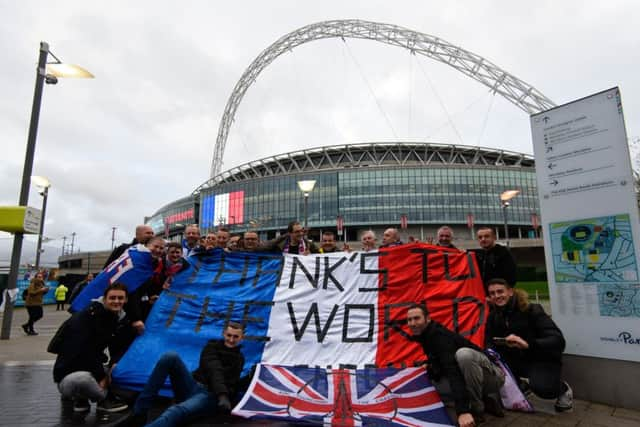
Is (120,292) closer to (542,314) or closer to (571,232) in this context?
(542,314)

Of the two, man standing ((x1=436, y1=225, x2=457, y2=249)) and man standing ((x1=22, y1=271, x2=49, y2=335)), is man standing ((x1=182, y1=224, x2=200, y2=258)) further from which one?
man standing ((x1=22, y1=271, x2=49, y2=335))

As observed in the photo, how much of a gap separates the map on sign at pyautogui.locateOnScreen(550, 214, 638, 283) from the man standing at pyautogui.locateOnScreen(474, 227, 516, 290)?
642 millimetres

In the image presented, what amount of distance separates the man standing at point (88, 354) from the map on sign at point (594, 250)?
6.37 meters

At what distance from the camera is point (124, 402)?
474 cm

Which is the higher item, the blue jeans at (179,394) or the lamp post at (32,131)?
the lamp post at (32,131)

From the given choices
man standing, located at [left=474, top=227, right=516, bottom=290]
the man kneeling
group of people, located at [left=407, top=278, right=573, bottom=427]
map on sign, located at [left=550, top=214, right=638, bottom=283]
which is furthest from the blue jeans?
map on sign, located at [left=550, top=214, right=638, bottom=283]

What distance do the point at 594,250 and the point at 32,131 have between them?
47.7 feet

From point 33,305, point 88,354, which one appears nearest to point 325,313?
point 88,354

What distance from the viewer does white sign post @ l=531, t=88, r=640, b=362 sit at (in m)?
4.88

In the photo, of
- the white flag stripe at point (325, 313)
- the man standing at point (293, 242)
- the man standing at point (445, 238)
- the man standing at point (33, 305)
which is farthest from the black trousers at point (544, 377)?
the man standing at point (33, 305)

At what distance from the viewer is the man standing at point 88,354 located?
429 cm

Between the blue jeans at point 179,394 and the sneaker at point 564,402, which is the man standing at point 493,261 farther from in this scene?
the blue jeans at point 179,394

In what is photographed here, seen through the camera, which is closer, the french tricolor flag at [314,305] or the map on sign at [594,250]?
the map on sign at [594,250]

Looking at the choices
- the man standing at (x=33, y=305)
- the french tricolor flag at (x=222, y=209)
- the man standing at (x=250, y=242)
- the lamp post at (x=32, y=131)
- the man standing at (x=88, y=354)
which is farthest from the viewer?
the french tricolor flag at (x=222, y=209)
